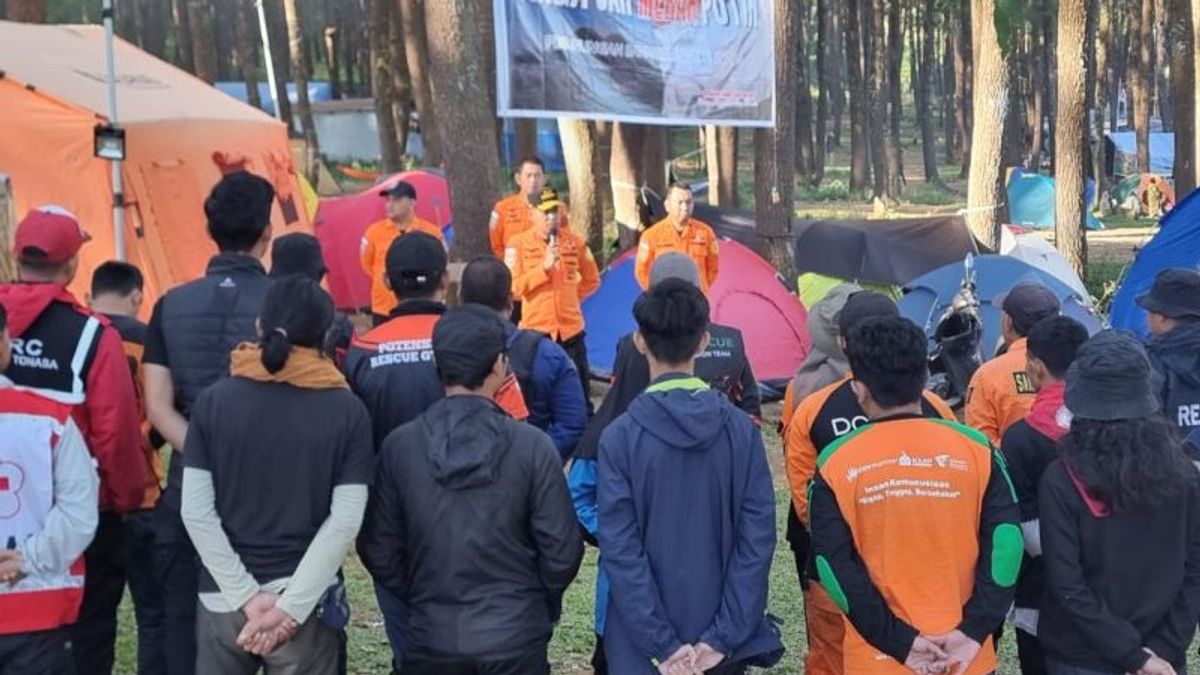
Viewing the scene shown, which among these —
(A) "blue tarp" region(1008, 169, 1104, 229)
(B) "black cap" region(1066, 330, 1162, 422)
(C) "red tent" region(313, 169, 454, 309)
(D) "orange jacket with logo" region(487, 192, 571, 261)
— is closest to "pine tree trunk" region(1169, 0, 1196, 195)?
(C) "red tent" region(313, 169, 454, 309)

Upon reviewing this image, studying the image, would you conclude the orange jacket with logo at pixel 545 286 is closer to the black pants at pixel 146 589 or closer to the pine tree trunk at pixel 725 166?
the black pants at pixel 146 589

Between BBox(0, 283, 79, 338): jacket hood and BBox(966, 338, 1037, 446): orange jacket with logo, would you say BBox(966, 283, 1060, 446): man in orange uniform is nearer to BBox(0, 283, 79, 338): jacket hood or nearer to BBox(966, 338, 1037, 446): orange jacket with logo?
BBox(966, 338, 1037, 446): orange jacket with logo

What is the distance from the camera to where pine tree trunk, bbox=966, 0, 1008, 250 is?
14.6 m

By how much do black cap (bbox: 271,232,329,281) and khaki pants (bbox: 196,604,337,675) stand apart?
51.1 inches

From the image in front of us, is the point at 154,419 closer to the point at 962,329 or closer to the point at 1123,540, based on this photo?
the point at 1123,540

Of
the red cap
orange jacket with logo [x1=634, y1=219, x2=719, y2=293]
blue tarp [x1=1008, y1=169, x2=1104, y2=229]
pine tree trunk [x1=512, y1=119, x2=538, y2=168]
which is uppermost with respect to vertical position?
pine tree trunk [x1=512, y1=119, x2=538, y2=168]

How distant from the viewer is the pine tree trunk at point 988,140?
14602 millimetres

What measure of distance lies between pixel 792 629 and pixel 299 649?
3.40 metres

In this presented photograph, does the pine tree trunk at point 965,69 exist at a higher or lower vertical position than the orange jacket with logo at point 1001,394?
higher

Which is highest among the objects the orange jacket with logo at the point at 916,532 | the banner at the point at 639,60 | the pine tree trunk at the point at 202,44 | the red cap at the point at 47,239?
the pine tree trunk at the point at 202,44

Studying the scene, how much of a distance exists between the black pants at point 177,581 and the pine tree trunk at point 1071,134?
12.3m

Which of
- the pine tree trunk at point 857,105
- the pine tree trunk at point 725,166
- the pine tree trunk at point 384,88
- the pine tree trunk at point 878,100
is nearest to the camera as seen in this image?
the pine tree trunk at point 725,166

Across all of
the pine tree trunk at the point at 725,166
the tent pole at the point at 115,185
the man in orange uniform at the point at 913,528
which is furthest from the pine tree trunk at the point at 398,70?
the man in orange uniform at the point at 913,528

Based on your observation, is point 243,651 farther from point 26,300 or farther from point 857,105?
point 857,105
